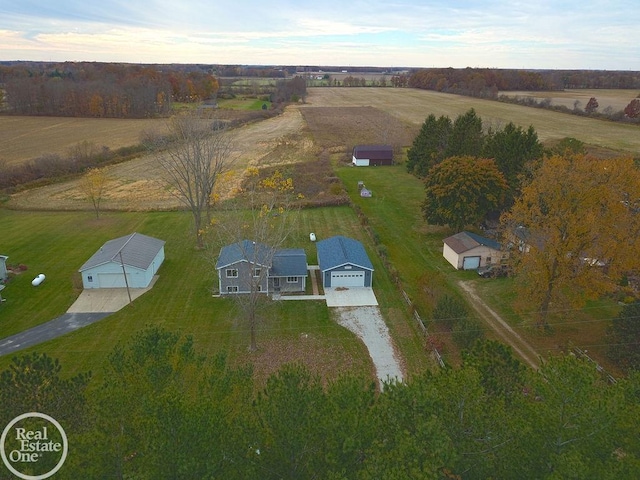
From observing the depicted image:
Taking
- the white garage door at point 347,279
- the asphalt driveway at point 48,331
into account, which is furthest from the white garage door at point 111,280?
the white garage door at point 347,279

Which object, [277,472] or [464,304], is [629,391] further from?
[464,304]

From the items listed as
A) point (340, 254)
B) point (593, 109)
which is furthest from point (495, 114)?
point (340, 254)

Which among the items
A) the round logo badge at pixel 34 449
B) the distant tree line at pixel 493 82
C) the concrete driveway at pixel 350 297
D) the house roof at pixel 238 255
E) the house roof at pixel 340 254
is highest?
the round logo badge at pixel 34 449

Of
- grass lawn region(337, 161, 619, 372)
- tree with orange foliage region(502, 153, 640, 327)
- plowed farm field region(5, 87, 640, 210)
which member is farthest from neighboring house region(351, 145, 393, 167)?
tree with orange foliage region(502, 153, 640, 327)

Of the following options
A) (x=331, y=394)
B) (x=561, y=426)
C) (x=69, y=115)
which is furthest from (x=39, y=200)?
(x=69, y=115)

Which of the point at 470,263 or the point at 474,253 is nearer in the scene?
the point at 474,253

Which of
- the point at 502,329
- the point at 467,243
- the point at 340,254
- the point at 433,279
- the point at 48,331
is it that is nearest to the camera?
the point at 48,331

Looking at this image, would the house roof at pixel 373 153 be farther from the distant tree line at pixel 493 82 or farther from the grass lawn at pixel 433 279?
the distant tree line at pixel 493 82

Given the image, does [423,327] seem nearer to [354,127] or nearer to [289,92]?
[354,127]
